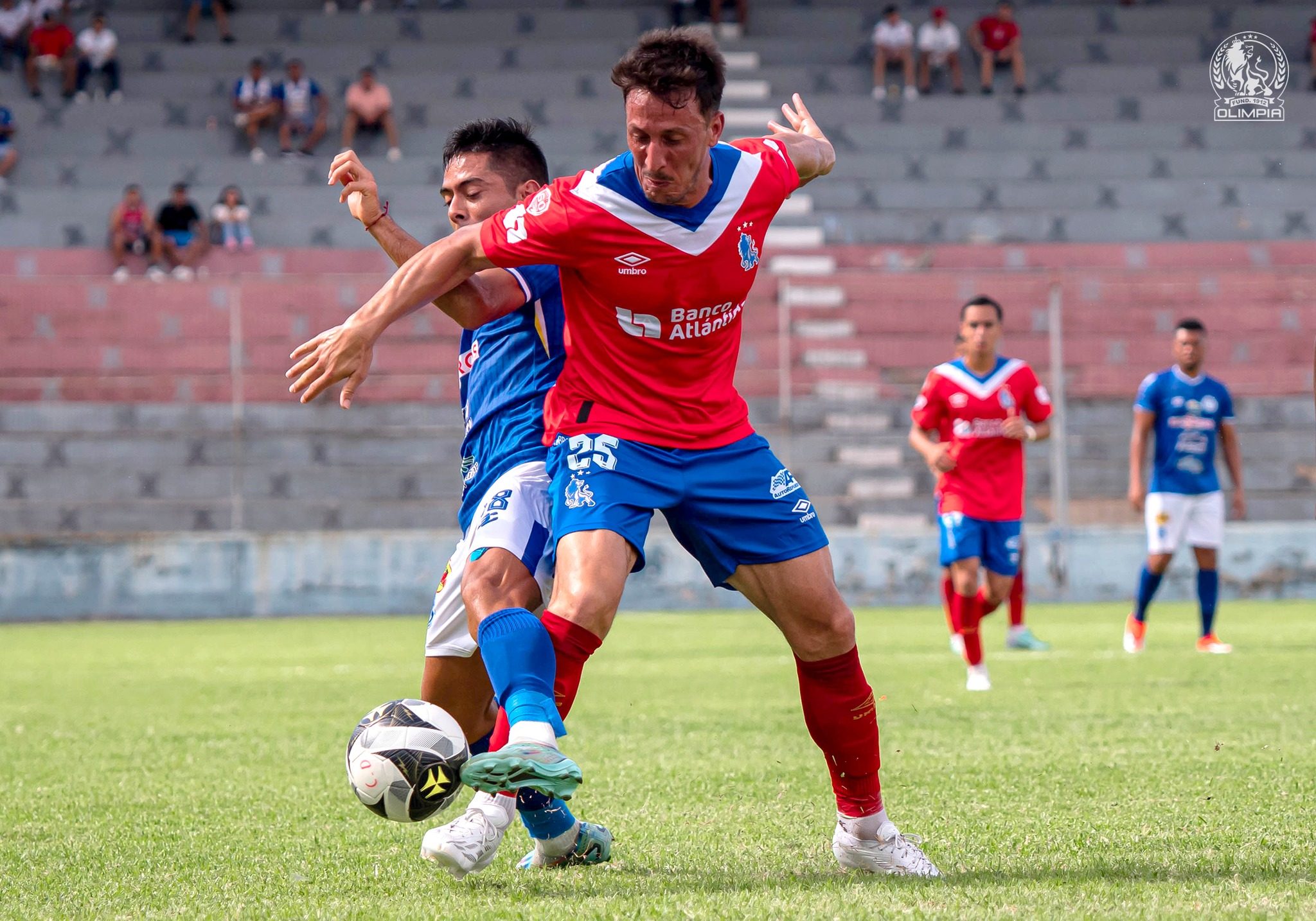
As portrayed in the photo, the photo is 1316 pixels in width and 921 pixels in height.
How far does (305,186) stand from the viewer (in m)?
23.1

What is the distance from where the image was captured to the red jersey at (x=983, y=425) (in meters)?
9.77

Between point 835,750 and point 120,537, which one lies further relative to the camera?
point 120,537

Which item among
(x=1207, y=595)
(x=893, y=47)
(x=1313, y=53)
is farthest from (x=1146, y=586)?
(x=1313, y=53)

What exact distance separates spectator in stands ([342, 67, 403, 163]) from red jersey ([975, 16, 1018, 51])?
9.35 meters

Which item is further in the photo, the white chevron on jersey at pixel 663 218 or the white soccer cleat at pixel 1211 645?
the white soccer cleat at pixel 1211 645

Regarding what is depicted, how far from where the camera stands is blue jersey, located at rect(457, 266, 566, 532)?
4551 mm

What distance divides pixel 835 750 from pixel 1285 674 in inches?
240

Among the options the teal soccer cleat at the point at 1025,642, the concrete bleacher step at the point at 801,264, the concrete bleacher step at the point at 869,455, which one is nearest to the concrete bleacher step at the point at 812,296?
the concrete bleacher step at the point at 869,455

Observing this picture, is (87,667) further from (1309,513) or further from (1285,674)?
(1309,513)

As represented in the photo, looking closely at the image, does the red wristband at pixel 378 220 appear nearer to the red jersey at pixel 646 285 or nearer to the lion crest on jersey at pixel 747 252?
the red jersey at pixel 646 285

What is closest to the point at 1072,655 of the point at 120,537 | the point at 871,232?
the point at 120,537

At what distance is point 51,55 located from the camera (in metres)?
24.3

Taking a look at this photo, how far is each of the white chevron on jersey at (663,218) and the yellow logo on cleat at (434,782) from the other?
143cm

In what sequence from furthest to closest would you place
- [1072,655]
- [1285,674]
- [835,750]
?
[1072,655] → [1285,674] → [835,750]
